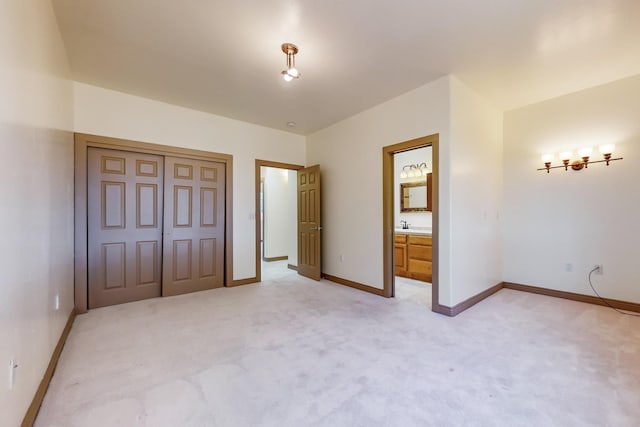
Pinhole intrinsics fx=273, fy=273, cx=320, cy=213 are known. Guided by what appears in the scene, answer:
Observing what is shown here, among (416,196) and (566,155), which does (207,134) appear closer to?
(416,196)

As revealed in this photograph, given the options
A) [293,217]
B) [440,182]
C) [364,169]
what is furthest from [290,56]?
[293,217]

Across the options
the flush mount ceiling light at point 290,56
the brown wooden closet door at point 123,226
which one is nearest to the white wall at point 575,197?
the flush mount ceiling light at point 290,56

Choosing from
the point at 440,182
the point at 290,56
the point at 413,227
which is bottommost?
the point at 413,227

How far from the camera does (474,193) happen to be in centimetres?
348

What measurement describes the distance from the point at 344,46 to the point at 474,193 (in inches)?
93.4

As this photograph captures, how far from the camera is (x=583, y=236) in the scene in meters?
3.51

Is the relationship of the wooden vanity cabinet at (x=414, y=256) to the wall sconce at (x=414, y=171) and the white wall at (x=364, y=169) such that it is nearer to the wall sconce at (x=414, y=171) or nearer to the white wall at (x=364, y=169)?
the white wall at (x=364, y=169)

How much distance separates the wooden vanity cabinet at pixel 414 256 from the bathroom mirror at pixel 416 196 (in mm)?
940

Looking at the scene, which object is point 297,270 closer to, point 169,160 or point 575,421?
point 169,160

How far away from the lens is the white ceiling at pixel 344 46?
6.81 ft

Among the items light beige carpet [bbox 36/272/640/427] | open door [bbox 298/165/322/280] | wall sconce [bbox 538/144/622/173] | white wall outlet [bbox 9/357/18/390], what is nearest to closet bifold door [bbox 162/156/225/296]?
light beige carpet [bbox 36/272/640/427]

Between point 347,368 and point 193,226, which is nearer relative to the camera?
point 347,368

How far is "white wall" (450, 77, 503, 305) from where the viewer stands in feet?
10.3

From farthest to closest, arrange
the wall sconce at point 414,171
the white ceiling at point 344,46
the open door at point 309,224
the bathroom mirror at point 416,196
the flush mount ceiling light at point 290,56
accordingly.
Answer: the wall sconce at point 414,171, the bathroom mirror at point 416,196, the open door at point 309,224, the flush mount ceiling light at point 290,56, the white ceiling at point 344,46
